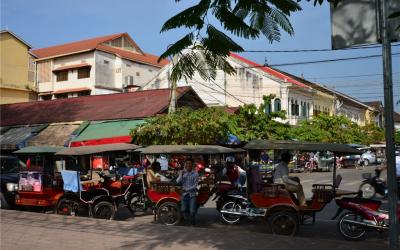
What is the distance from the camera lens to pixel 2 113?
32.7m

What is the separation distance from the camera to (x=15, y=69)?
142 feet

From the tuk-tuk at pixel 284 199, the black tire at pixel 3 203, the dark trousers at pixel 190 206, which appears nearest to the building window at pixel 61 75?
the black tire at pixel 3 203

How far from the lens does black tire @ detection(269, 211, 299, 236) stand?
932 centimetres

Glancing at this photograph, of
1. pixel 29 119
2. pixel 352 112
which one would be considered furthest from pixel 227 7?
pixel 352 112

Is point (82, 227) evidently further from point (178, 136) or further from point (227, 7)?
point (178, 136)

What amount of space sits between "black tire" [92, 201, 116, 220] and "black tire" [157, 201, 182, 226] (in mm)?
1500

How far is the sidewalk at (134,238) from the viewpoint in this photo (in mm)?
7562

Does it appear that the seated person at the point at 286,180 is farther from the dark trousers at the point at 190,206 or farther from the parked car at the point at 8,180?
the parked car at the point at 8,180

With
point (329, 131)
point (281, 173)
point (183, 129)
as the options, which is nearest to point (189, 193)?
point (281, 173)

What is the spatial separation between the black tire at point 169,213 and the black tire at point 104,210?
1.50m

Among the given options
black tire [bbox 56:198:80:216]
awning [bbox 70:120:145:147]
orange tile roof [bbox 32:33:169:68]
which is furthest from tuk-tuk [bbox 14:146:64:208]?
orange tile roof [bbox 32:33:169:68]

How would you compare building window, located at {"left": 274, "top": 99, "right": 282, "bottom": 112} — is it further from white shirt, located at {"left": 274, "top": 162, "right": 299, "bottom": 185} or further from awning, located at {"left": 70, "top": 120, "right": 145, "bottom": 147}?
white shirt, located at {"left": 274, "top": 162, "right": 299, "bottom": 185}

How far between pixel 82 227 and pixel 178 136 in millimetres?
11369

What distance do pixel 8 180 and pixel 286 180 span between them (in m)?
9.02
